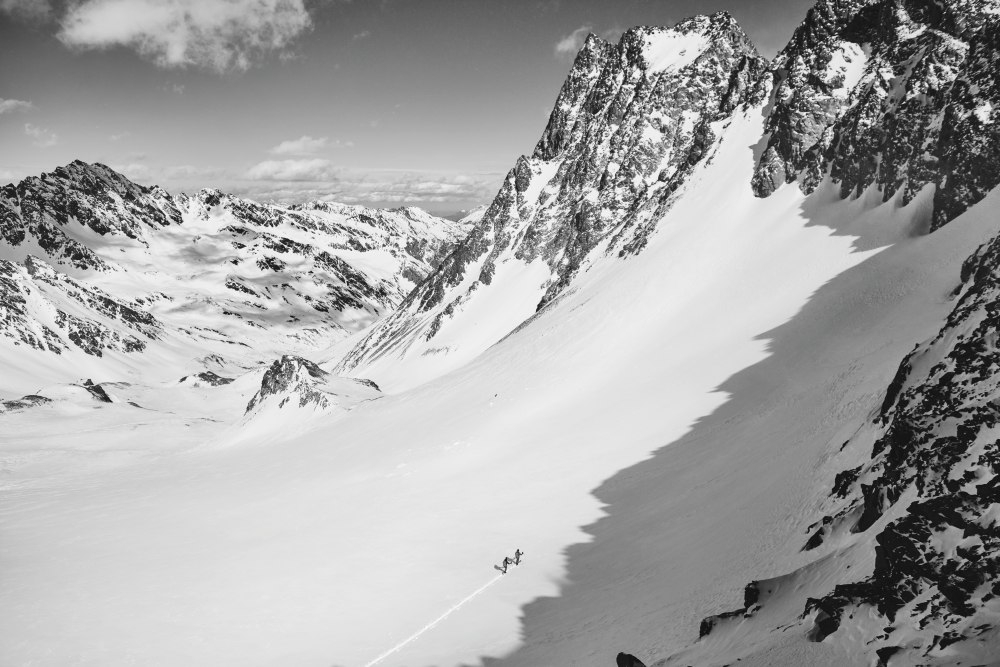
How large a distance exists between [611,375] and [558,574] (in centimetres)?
2423

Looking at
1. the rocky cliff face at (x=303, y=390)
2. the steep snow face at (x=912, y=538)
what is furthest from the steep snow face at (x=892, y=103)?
the rocky cliff face at (x=303, y=390)

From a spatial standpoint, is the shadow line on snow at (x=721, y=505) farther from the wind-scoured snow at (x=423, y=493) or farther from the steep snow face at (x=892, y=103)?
the steep snow face at (x=892, y=103)

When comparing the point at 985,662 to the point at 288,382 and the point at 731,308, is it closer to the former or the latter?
the point at 731,308

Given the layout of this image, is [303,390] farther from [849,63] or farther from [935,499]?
[849,63]

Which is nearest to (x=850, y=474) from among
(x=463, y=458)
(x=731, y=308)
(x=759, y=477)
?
(x=759, y=477)

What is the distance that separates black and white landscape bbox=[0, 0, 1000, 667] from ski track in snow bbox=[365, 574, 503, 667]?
0.35 ft

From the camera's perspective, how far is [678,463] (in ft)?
91.9

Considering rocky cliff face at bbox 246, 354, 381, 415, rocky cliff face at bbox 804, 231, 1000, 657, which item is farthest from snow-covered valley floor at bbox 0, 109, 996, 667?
rocky cliff face at bbox 246, 354, 381, 415

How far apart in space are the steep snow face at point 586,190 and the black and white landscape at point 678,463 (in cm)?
2517

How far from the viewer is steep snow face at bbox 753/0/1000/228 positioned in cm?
3775

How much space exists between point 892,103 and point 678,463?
39.2 meters

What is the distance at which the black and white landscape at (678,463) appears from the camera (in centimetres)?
1149

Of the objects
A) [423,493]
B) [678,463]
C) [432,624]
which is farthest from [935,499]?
[423,493]

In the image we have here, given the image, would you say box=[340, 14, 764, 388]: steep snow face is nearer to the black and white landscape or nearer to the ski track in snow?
the black and white landscape
